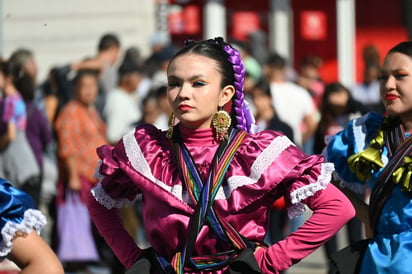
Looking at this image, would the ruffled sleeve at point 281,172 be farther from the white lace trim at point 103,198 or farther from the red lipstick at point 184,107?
the white lace trim at point 103,198

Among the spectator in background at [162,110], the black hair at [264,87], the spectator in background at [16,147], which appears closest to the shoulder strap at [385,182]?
the black hair at [264,87]

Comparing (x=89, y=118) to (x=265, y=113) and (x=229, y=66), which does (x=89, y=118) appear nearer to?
(x=265, y=113)

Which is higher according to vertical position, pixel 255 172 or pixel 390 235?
pixel 255 172

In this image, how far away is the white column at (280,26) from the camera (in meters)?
20.3

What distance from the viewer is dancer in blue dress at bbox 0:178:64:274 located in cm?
405

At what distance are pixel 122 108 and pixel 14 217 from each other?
707 cm

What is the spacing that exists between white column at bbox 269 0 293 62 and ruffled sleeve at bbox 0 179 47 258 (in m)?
16.1

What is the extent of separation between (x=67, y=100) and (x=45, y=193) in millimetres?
896

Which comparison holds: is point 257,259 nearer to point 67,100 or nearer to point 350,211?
point 350,211

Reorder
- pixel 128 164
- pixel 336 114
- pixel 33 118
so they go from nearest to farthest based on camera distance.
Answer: pixel 128 164, pixel 336 114, pixel 33 118

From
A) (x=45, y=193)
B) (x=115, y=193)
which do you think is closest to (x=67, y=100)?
(x=45, y=193)

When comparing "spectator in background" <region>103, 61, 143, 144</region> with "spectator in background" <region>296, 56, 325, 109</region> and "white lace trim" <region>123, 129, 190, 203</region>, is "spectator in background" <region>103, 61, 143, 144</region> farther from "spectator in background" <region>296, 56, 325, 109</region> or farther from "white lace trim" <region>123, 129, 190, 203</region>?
"white lace trim" <region>123, 129, 190, 203</region>

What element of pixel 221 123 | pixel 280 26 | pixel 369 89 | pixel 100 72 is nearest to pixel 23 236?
pixel 221 123

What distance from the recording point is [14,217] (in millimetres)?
4227
